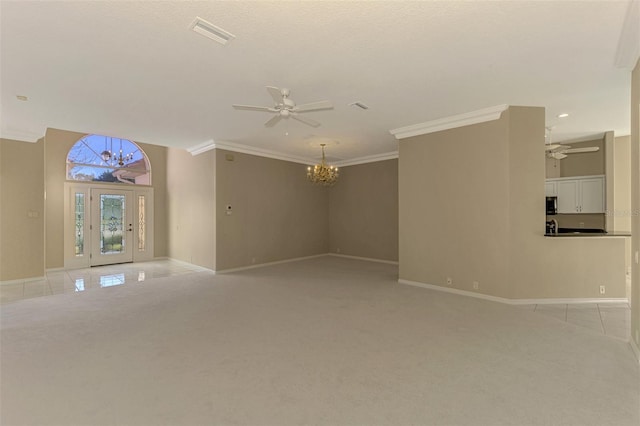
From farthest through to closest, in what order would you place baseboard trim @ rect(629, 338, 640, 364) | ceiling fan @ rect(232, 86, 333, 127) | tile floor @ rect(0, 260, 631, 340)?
tile floor @ rect(0, 260, 631, 340) < ceiling fan @ rect(232, 86, 333, 127) < baseboard trim @ rect(629, 338, 640, 364)

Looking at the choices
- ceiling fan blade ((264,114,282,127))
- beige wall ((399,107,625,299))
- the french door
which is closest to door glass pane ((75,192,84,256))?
the french door

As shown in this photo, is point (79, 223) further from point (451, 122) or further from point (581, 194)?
point (581, 194)

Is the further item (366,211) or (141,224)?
(366,211)

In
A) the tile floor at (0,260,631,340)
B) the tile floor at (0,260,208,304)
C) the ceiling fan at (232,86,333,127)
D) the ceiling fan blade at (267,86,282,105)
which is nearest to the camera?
the ceiling fan blade at (267,86,282,105)

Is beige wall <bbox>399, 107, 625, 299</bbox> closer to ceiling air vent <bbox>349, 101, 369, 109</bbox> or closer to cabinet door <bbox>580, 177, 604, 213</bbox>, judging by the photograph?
ceiling air vent <bbox>349, 101, 369, 109</bbox>

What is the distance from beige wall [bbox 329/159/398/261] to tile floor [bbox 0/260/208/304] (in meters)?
4.24

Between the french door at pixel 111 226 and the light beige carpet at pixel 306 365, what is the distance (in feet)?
11.3

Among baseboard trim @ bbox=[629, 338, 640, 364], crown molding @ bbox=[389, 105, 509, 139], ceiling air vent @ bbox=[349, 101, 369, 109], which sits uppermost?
ceiling air vent @ bbox=[349, 101, 369, 109]

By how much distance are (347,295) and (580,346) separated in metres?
2.99

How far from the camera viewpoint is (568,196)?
7.07 m

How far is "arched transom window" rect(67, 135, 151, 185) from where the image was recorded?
7.75 metres

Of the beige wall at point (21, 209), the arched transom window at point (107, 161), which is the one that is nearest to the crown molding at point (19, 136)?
the beige wall at point (21, 209)

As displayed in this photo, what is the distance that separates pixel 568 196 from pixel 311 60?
7180 mm

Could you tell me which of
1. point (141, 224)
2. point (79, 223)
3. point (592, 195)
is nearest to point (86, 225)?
point (79, 223)
